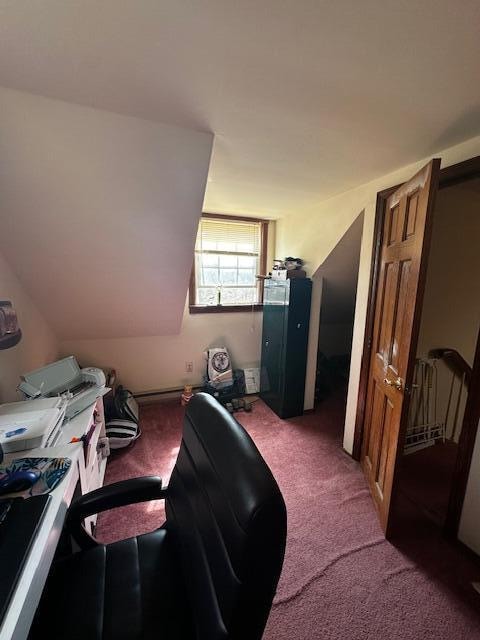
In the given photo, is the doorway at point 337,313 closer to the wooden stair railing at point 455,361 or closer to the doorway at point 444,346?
the doorway at point 444,346

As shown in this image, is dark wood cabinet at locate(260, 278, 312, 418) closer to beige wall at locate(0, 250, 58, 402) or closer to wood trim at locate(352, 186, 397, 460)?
wood trim at locate(352, 186, 397, 460)

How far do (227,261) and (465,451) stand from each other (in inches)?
101

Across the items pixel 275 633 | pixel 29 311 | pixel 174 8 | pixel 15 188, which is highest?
pixel 174 8

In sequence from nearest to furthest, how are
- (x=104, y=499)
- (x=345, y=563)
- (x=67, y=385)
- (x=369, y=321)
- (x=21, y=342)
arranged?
(x=104, y=499), (x=345, y=563), (x=67, y=385), (x=21, y=342), (x=369, y=321)

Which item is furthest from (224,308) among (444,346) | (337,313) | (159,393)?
(444,346)

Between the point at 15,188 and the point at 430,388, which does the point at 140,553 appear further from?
the point at 430,388

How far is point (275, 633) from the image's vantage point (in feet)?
3.57

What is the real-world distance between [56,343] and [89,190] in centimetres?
169

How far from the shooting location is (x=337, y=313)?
134 inches

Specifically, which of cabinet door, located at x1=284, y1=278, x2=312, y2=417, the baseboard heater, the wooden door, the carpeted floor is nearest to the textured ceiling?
the wooden door

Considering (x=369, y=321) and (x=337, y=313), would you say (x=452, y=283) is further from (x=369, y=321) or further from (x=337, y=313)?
(x=337, y=313)

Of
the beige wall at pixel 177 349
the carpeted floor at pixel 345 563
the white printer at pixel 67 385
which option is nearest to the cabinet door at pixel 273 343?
the beige wall at pixel 177 349

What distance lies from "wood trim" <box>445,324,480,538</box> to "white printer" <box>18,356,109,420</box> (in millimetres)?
2029

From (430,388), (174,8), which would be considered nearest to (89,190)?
(174,8)
